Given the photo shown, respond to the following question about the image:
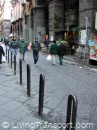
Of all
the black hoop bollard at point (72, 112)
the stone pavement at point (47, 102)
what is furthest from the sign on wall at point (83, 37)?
the black hoop bollard at point (72, 112)

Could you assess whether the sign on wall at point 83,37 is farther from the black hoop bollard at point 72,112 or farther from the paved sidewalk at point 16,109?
the black hoop bollard at point 72,112

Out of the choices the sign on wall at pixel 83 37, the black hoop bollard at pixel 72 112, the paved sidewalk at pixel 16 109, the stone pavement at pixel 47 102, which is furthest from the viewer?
the sign on wall at pixel 83 37

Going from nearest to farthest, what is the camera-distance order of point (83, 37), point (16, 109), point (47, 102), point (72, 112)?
point (72, 112), point (16, 109), point (47, 102), point (83, 37)

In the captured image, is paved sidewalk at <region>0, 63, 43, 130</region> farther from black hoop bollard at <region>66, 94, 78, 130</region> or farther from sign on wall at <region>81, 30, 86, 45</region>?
sign on wall at <region>81, 30, 86, 45</region>

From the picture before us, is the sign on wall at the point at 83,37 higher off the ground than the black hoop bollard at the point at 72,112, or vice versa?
the sign on wall at the point at 83,37

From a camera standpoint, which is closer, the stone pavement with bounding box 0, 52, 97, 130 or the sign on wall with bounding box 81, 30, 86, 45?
the stone pavement with bounding box 0, 52, 97, 130

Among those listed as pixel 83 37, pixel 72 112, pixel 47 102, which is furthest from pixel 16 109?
pixel 83 37

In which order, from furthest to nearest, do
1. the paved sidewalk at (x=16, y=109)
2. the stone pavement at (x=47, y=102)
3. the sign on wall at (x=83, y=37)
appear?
the sign on wall at (x=83, y=37) < the stone pavement at (x=47, y=102) < the paved sidewalk at (x=16, y=109)

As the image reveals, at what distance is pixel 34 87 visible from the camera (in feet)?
29.0

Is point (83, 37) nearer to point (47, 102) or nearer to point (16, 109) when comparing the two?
point (47, 102)

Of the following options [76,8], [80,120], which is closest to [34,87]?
[80,120]

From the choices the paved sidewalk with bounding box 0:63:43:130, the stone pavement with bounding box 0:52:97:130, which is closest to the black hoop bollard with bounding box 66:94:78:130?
the stone pavement with bounding box 0:52:97:130

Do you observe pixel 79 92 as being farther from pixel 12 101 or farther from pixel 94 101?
pixel 12 101

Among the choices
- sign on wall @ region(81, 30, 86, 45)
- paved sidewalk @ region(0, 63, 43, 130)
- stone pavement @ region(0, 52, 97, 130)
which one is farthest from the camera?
sign on wall @ region(81, 30, 86, 45)
